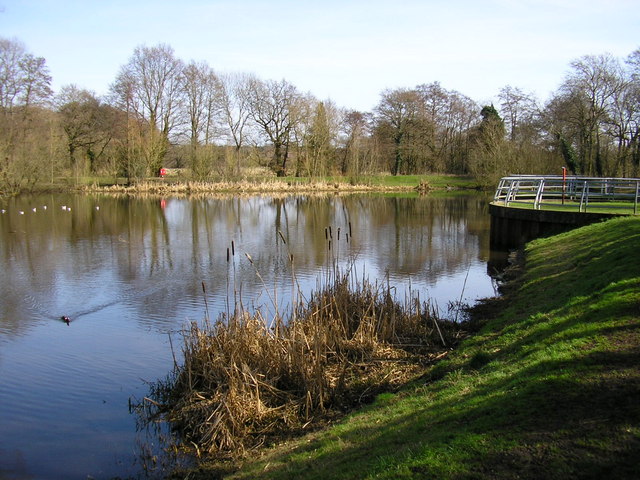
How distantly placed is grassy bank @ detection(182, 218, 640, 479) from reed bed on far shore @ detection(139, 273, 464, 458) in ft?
1.80

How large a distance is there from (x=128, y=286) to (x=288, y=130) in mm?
46300

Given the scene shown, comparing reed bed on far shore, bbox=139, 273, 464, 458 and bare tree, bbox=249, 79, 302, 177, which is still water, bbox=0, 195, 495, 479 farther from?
bare tree, bbox=249, 79, 302, 177

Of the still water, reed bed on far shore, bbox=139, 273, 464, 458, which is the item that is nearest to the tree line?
the still water

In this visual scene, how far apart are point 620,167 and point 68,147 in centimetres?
4740

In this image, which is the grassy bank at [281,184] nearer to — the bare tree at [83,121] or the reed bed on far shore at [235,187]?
the reed bed on far shore at [235,187]

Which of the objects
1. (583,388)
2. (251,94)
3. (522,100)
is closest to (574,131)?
(522,100)

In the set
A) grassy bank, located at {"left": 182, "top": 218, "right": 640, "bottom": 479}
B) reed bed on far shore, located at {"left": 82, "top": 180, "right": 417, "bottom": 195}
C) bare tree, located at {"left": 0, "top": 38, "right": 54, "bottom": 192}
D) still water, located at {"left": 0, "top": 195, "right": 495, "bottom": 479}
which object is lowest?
still water, located at {"left": 0, "top": 195, "right": 495, "bottom": 479}

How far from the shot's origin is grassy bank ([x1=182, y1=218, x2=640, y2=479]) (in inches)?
145

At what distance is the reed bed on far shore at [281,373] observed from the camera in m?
6.33

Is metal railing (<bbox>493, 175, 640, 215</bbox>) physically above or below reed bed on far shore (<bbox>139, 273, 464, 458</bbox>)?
above

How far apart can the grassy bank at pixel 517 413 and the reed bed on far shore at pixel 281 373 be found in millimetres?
550

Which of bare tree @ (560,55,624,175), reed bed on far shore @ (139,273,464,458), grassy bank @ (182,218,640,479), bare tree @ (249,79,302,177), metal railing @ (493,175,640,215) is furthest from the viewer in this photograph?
bare tree @ (249,79,302,177)

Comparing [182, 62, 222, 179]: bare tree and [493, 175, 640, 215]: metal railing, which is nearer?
[493, 175, 640, 215]: metal railing

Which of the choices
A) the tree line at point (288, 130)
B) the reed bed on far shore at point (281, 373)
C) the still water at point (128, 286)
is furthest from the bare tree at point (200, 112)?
the reed bed on far shore at point (281, 373)
